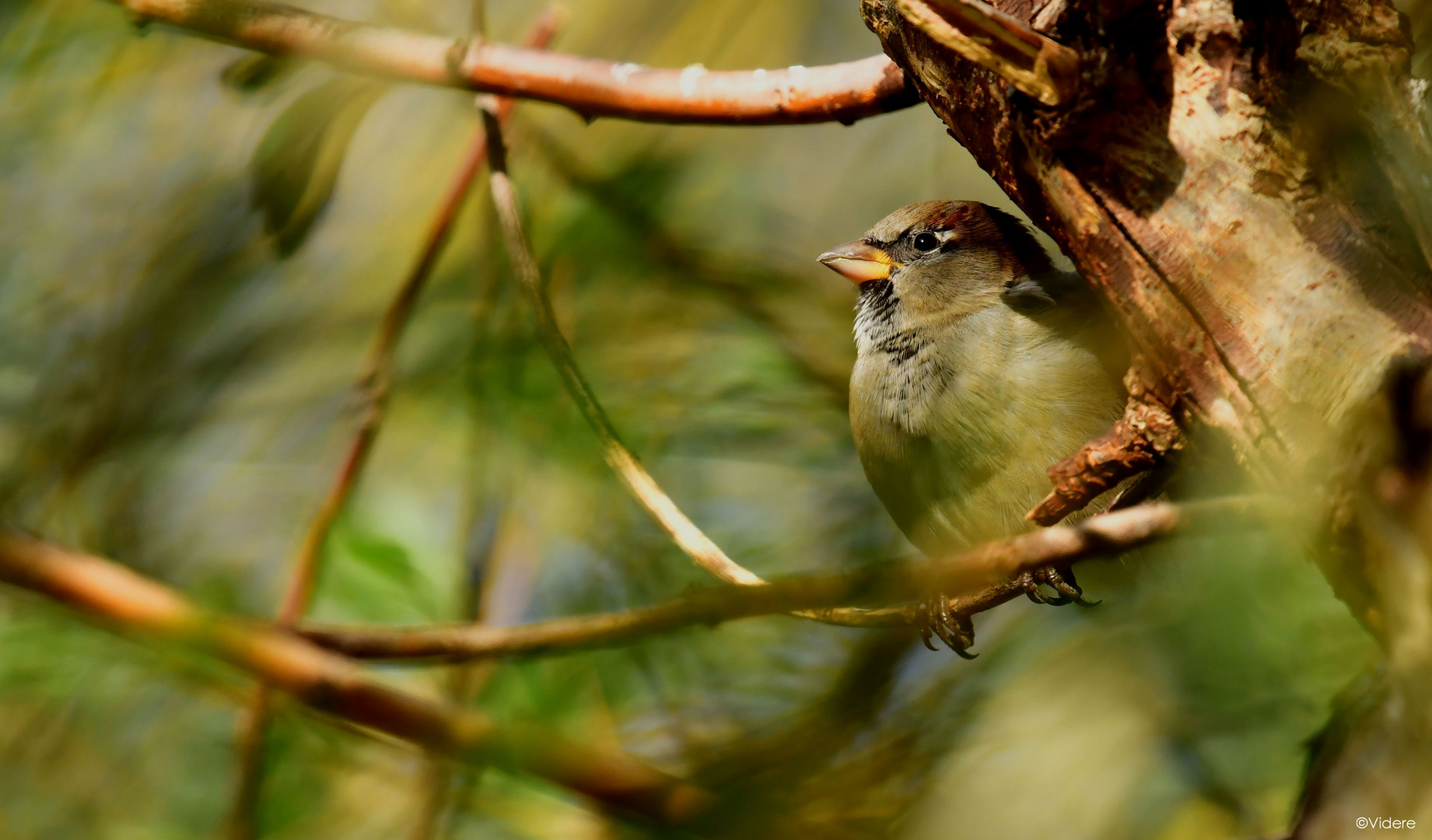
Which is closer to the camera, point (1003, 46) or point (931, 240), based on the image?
point (1003, 46)

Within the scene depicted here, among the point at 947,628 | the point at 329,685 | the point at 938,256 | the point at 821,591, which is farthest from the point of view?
the point at 938,256

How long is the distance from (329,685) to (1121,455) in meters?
1.19

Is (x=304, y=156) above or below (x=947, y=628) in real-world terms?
above

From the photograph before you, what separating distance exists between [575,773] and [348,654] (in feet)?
1.16

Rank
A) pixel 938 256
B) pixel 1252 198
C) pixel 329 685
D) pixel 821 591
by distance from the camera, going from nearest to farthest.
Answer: pixel 821 591
pixel 329 685
pixel 1252 198
pixel 938 256

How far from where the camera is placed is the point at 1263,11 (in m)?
1.61

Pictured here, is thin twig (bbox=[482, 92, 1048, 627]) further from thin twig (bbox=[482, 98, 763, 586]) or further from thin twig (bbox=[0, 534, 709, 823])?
thin twig (bbox=[0, 534, 709, 823])

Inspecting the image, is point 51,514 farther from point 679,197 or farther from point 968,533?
point 968,533

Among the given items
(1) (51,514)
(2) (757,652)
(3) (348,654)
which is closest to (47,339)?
(1) (51,514)

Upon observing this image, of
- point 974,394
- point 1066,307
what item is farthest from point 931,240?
point 974,394

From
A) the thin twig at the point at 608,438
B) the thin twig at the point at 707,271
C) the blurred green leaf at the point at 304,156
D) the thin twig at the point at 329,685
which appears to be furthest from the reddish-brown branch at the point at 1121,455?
the blurred green leaf at the point at 304,156

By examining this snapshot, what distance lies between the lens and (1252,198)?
1591 mm

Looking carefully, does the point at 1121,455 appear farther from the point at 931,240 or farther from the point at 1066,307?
the point at 931,240

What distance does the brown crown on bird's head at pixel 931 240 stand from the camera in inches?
127
